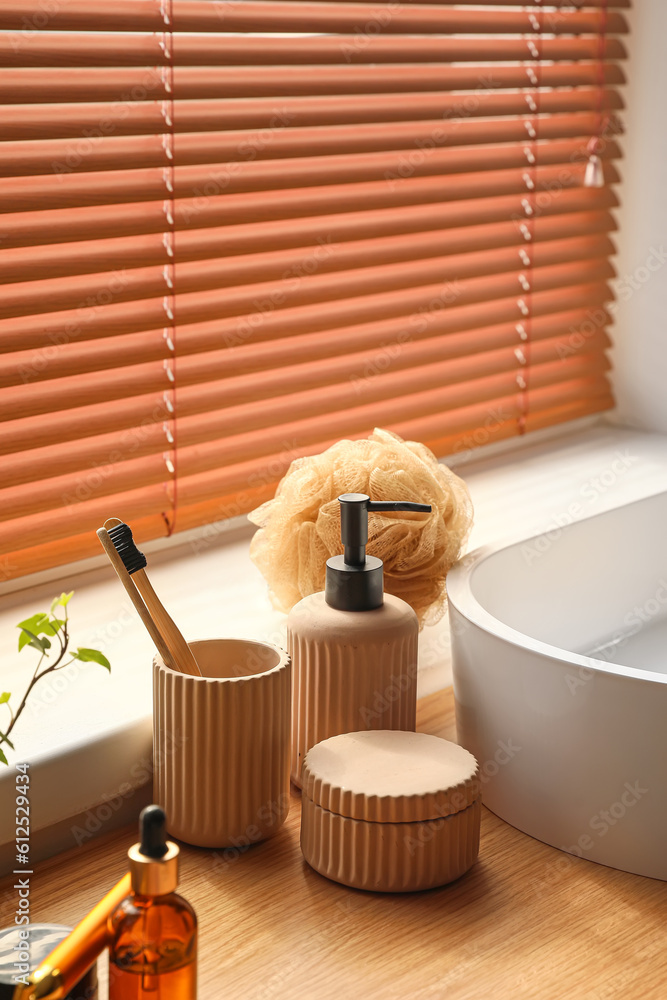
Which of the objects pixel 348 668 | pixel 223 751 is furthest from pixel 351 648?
pixel 223 751

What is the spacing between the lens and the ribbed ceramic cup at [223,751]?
0.75 meters

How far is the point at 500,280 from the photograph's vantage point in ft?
4.92

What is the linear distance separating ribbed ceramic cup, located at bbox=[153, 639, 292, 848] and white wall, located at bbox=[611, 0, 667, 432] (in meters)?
1.03

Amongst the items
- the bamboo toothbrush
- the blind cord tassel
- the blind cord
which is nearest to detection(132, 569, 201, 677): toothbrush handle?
the bamboo toothbrush

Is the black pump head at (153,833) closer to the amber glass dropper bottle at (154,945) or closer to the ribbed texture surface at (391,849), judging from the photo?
the amber glass dropper bottle at (154,945)

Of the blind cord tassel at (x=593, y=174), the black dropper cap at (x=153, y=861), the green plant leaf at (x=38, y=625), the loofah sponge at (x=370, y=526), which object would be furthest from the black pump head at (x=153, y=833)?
the blind cord tassel at (x=593, y=174)

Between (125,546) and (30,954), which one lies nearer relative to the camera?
(30,954)

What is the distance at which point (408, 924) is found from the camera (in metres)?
0.71

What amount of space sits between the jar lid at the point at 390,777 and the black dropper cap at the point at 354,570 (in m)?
0.10

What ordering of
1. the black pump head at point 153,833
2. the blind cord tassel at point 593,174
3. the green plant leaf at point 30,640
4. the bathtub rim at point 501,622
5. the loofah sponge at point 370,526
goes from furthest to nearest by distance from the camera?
1. the blind cord tassel at point 593,174
2. the loofah sponge at point 370,526
3. the bathtub rim at point 501,622
4. the green plant leaf at point 30,640
5. the black pump head at point 153,833

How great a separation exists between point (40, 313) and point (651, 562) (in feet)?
2.25

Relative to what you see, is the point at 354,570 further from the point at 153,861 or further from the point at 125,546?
the point at 153,861

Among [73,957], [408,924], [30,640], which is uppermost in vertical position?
[30,640]

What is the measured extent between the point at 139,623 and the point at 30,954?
47 cm
